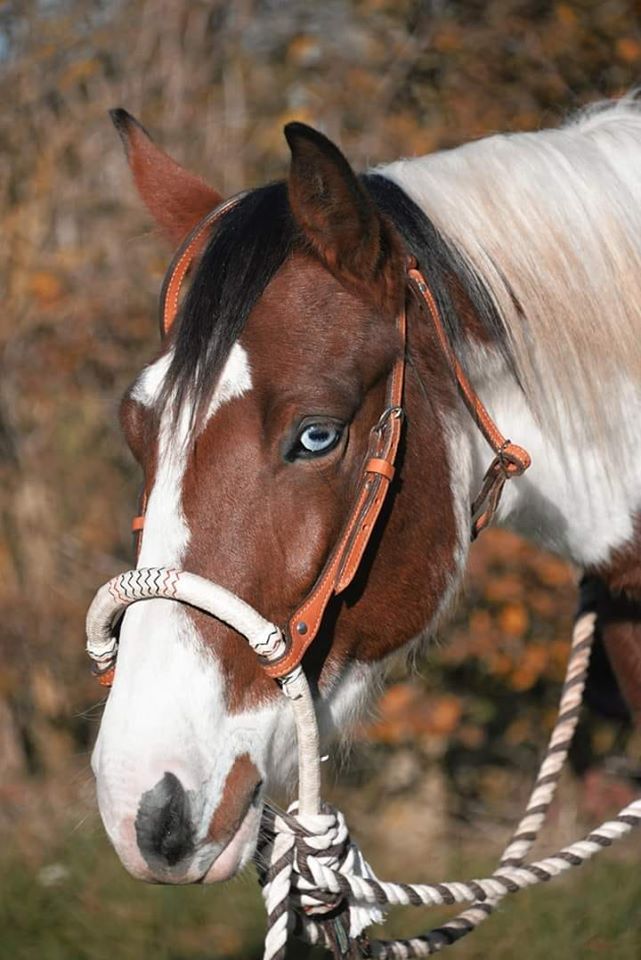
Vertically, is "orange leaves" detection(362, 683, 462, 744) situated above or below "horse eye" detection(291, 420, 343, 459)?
below

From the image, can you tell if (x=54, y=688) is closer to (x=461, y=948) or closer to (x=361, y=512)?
(x=461, y=948)

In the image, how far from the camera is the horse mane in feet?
7.30

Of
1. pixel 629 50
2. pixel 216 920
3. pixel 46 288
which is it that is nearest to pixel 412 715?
pixel 216 920

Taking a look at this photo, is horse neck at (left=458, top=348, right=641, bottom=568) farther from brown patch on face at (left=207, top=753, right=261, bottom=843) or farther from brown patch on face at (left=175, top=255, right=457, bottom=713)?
brown patch on face at (left=207, top=753, right=261, bottom=843)

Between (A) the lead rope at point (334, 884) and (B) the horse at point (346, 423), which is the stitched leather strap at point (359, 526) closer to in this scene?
(B) the horse at point (346, 423)

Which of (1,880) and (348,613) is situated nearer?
(348,613)

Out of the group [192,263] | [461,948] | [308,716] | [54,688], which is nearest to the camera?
[308,716]

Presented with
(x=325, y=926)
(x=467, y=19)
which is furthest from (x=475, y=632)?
(x=325, y=926)

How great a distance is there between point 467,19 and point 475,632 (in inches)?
108

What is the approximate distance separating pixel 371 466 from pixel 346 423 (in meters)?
0.09

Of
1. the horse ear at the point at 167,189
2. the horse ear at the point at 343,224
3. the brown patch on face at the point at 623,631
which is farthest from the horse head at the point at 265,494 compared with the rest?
the brown patch on face at the point at 623,631

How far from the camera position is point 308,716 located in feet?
6.41

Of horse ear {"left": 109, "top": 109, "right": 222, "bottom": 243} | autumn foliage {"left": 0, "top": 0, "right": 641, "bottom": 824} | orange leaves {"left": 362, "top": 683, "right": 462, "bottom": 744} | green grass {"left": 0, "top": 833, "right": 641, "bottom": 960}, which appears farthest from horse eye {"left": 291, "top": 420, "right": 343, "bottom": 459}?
orange leaves {"left": 362, "top": 683, "right": 462, "bottom": 744}

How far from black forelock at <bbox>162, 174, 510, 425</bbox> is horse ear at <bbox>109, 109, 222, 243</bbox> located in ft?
1.07
